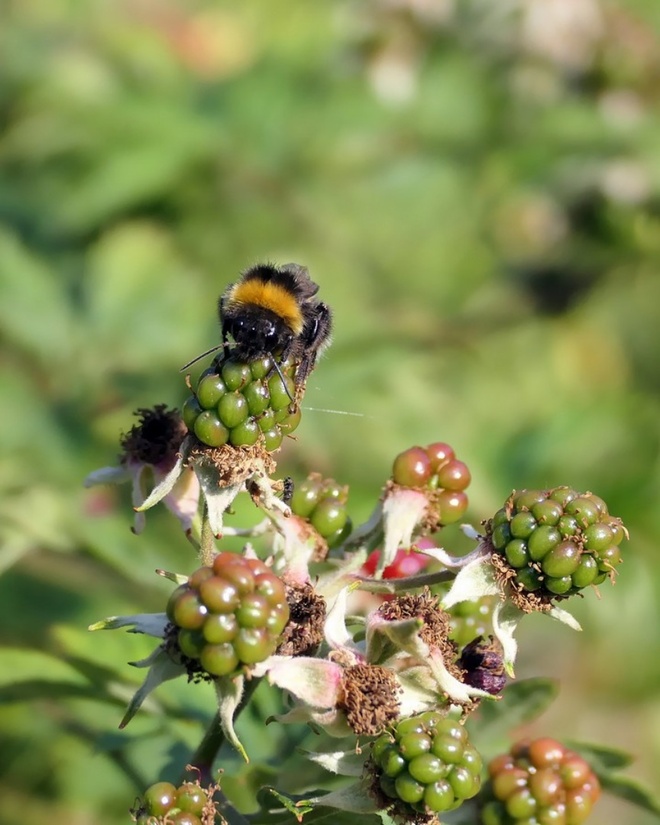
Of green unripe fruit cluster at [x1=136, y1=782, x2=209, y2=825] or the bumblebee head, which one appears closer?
green unripe fruit cluster at [x1=136, y1=782, x2=209, y2=825]

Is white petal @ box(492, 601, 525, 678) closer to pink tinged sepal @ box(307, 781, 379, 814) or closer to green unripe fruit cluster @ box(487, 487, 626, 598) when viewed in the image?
green unripe fruit cluster @ box(487, 487, 626, 598)

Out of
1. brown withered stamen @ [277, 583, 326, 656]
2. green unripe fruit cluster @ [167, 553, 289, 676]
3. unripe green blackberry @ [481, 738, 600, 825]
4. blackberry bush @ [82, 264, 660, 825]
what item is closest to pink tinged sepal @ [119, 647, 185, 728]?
blackberry bush @ [82, 264, 660, 825]

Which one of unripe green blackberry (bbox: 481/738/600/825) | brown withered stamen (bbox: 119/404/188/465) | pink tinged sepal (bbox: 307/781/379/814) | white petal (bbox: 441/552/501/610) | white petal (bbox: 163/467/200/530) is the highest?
brown withered stamen (bbox: 119/404/188/465)

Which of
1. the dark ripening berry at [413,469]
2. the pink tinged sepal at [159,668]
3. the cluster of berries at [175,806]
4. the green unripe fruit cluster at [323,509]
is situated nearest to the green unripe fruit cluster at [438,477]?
the dark ripening berry at [413,469]

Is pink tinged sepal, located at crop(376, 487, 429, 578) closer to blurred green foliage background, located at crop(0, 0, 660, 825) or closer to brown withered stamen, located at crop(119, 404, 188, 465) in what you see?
brown withered stamen, located at crop(119, 404, 188, 465)

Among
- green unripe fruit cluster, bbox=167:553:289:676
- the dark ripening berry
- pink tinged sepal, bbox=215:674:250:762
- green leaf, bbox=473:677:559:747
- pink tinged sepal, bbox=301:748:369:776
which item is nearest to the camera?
green unripe fruit cluster, bbox=167:553:289:676

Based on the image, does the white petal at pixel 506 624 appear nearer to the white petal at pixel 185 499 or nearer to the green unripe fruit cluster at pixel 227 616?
the green unripe fruit cluster at pixel 227 616

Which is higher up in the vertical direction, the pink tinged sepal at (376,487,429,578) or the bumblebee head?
the bumblebee head

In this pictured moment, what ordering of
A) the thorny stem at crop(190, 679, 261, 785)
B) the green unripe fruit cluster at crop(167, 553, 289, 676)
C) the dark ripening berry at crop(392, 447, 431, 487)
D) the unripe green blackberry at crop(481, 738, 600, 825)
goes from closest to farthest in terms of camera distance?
the green unripe fruit cluster at crop(167, 553, 289, 676), the thorny stem at crop(190, 679, 261, 785), the unripe green blackberry at crop(481, 738, 600, 825), the dark ripening berry at crop(392, 447, 431, 487)
